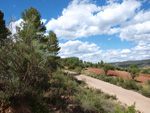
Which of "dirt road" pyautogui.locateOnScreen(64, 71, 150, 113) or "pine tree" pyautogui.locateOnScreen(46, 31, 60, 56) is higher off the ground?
"pine tree" pyautogui.locateOnScreen(46, 31, 60, 56)

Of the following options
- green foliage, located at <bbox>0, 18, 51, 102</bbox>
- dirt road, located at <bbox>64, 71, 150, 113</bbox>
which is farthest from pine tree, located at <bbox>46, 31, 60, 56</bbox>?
green foliage, located at <bbox>0, 18, 51, 102</bbox>

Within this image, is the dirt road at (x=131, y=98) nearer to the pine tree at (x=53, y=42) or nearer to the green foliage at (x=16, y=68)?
the green foliage at (x=16, y=68)

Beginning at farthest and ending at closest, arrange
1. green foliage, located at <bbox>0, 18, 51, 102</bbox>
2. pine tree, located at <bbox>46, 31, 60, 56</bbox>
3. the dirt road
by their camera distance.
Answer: pine tree, located at <bbox>46, 31, 60, 56</bbox> < the dirt road < green foliage, located at <bbox>0, 18, 51, 102</bbox>

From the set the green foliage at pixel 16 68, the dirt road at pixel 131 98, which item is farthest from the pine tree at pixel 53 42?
the green foliage at pixel 16 68

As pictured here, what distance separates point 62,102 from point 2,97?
2527 millimetres

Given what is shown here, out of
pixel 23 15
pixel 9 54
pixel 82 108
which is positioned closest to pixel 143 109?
pixel 82 108

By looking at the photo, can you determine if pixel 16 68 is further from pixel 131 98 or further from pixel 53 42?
pixel 53 42

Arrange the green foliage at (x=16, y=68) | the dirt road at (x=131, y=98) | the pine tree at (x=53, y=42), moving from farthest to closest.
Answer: the pine tree at (x=53, y=42), the dirt road at (x=131, y=98), the green foliage at (x=16, y=68)

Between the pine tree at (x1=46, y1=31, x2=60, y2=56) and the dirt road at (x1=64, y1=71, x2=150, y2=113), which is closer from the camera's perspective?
the dirt road at (x1=64, y1=71, x2=150, y2=113)

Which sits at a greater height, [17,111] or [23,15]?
[23,15]

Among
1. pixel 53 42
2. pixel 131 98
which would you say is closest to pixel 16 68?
pixel 131 98

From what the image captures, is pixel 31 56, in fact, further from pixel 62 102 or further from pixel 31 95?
pixel 62 102

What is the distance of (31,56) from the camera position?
12.5 feet

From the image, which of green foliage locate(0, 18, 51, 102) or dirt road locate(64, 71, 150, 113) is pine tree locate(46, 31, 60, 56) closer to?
dirt road locate(64, 71, 150, 113)
